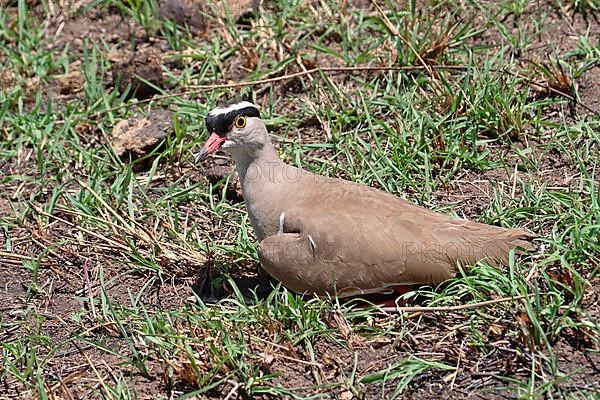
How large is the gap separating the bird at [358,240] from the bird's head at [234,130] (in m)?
0.02

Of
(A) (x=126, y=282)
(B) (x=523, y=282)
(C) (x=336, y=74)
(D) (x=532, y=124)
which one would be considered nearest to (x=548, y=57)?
(D) (x=532, y=124)

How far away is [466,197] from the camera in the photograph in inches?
216

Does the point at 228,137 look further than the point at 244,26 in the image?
No

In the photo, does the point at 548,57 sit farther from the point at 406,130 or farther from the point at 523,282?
the point at 523,282

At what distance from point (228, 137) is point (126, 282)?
1001 millimetres

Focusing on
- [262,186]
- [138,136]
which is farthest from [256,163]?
[138,136]

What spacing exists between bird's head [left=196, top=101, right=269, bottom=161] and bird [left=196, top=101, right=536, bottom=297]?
0.02m

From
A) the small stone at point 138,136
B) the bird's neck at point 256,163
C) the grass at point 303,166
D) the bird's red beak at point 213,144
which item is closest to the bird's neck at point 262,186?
the bird's neck at point 256,163

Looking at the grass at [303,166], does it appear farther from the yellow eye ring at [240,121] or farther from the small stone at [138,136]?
the yellow eye ring at [240,121]

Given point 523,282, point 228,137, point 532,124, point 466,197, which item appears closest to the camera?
point 523,282

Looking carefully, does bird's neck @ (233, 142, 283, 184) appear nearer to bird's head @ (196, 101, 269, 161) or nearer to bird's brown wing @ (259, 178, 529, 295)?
bird's head @ (196, 101, 269, 161)

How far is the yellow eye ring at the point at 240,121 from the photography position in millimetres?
5043

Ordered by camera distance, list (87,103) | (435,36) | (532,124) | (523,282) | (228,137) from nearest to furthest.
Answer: (523,282) → (228,137) → (532,124) → (435,36) → (87,103)

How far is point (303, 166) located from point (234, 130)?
0.98 meters
